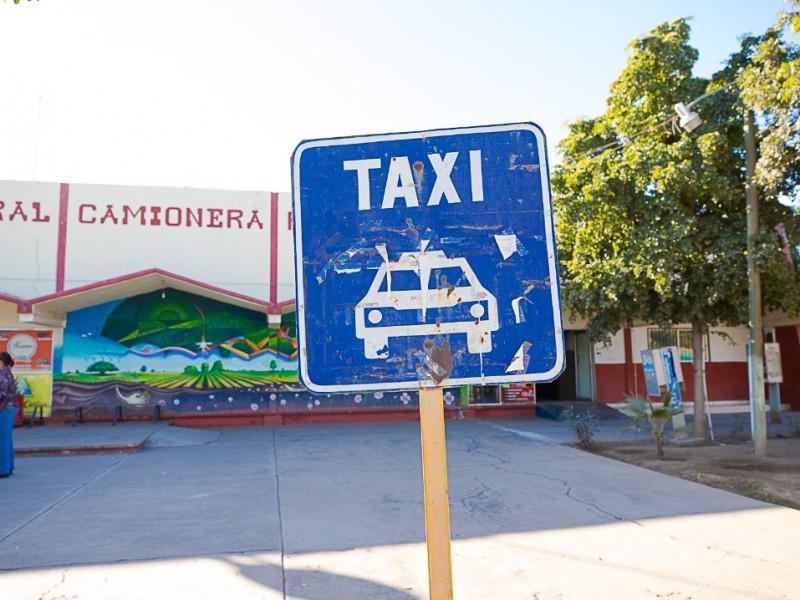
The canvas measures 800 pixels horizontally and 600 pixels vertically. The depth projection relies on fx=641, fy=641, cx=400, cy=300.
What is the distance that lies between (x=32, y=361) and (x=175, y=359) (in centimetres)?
337

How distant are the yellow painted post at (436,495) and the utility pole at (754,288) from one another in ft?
34.2

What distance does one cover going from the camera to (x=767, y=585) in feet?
15.8

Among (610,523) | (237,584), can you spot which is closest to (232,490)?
(237,584)

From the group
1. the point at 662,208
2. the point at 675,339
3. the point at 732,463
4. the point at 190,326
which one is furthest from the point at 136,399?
the point at 675,339

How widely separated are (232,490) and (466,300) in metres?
7.11

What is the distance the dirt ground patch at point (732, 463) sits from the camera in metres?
8.32

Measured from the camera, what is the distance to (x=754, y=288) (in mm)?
11031

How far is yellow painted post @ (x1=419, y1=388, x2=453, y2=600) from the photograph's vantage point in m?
2.16

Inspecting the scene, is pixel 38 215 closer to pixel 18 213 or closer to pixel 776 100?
pixel 18 213

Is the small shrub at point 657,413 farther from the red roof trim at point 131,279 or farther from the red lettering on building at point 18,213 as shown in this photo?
the red lettering on building at point 18,213

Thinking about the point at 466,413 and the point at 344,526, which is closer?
the point at 344,526

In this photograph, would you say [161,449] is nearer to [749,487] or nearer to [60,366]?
[60,366]

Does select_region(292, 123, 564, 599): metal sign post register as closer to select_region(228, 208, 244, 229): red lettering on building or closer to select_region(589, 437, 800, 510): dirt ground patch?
select_region(589, 437, 800, 510): dirt ground patch

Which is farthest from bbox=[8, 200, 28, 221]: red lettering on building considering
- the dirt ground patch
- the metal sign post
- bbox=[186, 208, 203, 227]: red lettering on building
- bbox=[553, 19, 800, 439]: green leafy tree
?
the metal sign post
